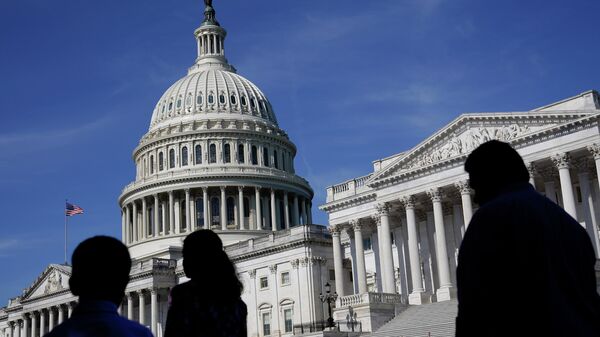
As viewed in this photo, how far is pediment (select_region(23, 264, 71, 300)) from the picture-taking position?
349 feet

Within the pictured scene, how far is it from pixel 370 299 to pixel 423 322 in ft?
17.7

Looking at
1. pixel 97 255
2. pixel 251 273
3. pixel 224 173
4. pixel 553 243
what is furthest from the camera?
pixel 224 173

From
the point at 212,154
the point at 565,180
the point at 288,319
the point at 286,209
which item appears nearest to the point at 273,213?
the point at 286,209

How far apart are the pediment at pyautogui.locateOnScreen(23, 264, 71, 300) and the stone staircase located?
2307 inches

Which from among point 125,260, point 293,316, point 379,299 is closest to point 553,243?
point 125,260

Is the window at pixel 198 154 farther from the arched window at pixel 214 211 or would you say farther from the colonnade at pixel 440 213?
the colonnade at pixel 440 213

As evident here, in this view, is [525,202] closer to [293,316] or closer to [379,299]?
[379,299]

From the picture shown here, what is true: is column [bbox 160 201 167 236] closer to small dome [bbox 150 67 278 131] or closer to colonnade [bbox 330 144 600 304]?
small dome [bbox 150 67 278 131]

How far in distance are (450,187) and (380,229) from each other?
24.2 ft

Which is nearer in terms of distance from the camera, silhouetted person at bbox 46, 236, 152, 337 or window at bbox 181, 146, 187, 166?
silhouetted person at bbox 46, 236, 152, 337

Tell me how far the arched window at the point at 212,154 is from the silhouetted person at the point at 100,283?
10678 cm

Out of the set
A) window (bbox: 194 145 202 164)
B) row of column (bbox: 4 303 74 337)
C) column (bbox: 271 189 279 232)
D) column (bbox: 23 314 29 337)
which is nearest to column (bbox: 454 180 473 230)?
column (bbox: 271 189 279 232)

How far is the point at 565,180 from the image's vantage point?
2112 inches

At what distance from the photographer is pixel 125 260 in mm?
6004
